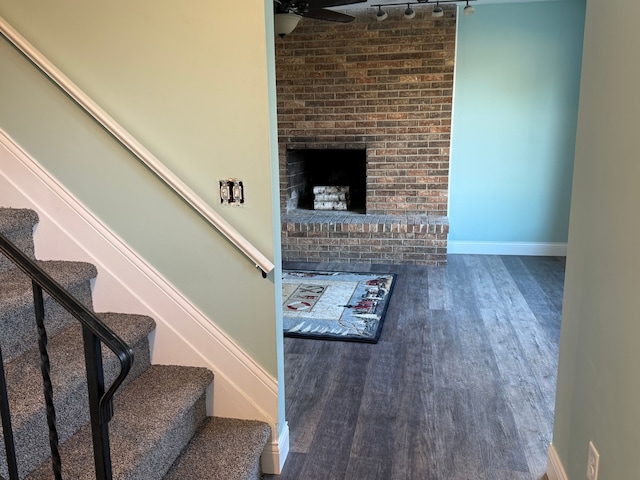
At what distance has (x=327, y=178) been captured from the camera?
6.05 metres

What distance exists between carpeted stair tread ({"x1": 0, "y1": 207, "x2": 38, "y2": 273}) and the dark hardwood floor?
1.35m

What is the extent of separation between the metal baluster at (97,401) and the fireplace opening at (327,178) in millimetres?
4415

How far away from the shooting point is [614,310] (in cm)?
136

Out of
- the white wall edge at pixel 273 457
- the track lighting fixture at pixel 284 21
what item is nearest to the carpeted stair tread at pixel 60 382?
the white wall edge at pixel 273 457

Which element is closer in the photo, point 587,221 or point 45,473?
point 45,473

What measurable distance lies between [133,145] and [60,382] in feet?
2.76

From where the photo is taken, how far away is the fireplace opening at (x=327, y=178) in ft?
18.4

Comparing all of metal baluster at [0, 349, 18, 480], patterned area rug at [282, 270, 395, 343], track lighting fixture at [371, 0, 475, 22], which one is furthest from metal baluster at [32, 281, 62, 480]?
track lighting fixture at [371, 0, 475, 22]

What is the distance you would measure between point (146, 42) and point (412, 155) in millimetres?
3617

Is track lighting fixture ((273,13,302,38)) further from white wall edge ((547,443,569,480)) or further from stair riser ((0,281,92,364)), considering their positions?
white wall edge ((547,443,569,480))

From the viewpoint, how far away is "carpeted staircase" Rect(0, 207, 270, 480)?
145 centimetres

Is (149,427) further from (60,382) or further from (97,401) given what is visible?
(97,401)

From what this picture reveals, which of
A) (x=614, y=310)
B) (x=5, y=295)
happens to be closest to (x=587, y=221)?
(x=614, y=310)

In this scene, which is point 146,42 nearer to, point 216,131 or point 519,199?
point 216,131
